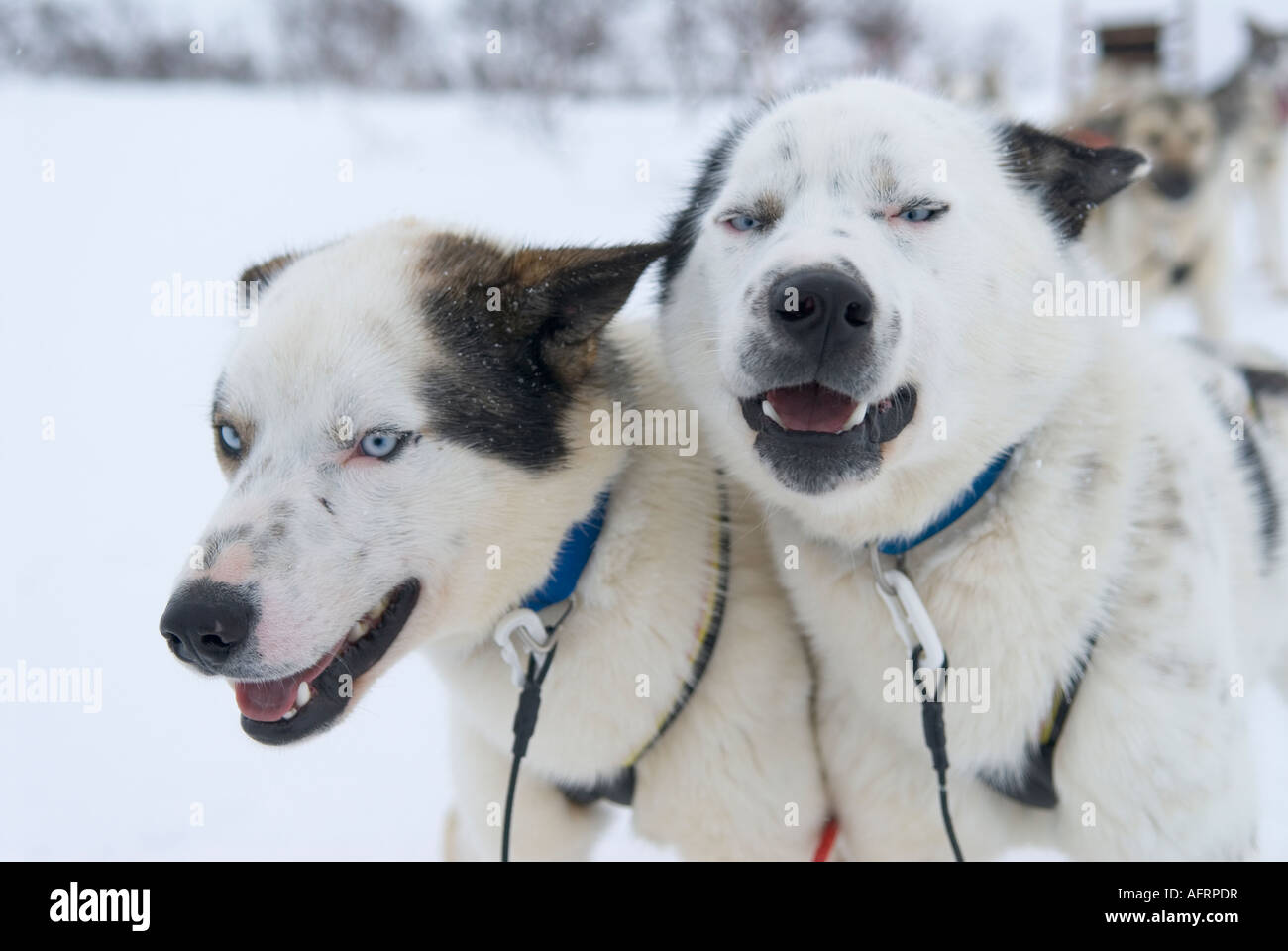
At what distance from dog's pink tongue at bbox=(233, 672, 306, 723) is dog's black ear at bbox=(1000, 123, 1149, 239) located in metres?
1.71

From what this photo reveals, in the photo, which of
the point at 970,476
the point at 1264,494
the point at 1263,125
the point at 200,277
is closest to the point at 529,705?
the point at 970,476

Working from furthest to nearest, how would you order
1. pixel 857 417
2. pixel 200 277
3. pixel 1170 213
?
pixel 200 277
pixel 1170 213
pixel 857 417

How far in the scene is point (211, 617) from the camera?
164 centimetres

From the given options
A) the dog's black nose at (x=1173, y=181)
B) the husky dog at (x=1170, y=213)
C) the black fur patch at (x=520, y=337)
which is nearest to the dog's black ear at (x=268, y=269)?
the black fur patch at (x=520, y=337)

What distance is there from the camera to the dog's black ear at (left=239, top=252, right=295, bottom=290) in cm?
234

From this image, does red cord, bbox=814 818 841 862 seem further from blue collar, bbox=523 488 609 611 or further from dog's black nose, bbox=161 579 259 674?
dog's black nose, bbox=161 579 259 674

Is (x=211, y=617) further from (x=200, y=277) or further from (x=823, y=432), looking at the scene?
(x=200, y=277)

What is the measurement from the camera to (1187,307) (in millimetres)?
7836

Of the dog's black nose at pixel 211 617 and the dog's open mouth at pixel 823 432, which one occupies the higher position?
the dog's open mouth at pixel 823 432

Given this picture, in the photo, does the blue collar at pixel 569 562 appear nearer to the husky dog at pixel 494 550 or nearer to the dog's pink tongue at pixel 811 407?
the husky dog at pixel 494 550

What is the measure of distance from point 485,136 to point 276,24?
5.15 metres

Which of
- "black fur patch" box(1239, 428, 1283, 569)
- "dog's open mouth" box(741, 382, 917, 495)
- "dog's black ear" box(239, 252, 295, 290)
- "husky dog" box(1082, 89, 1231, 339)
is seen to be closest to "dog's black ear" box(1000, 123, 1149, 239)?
"dog's open mouth" box(741, 382, 917, 495)

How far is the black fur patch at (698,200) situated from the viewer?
86.7 inches

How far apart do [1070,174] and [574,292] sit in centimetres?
105
